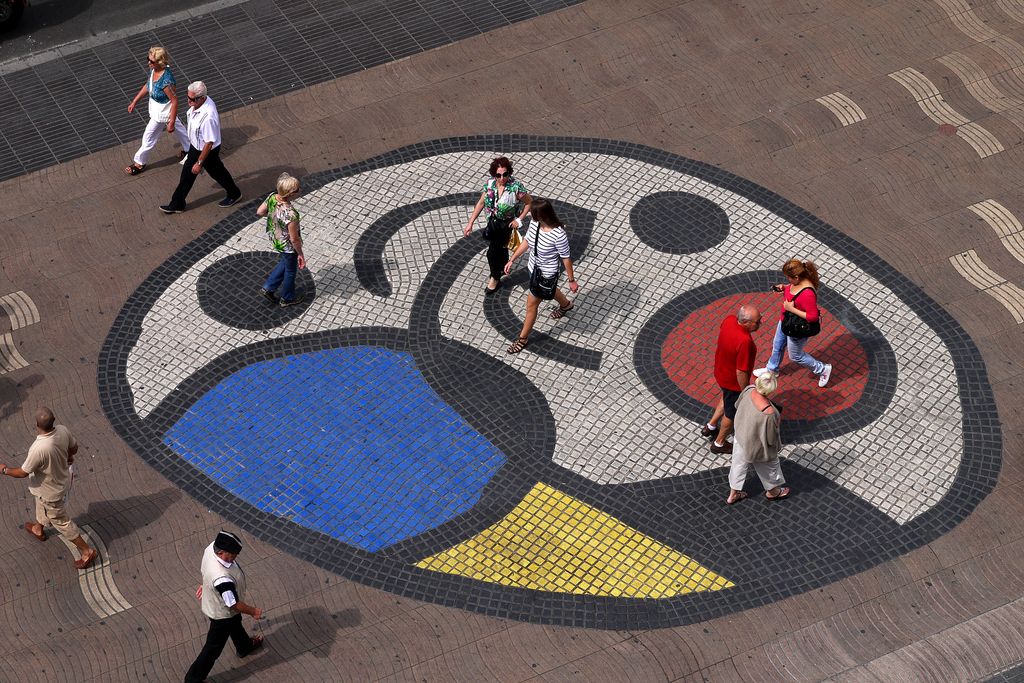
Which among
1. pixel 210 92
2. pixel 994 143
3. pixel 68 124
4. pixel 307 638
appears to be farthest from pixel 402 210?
pixel 994 143

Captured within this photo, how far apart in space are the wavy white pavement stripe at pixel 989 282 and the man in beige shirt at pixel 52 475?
1057 centimetres

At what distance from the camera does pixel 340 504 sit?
14.6 m

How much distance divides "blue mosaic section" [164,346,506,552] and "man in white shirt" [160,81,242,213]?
3.07m

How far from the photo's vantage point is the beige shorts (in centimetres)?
1366

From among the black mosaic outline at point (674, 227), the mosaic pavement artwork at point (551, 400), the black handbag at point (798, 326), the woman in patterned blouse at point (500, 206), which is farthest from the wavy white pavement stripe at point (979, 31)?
the woman in patterned blouse at point (500, 206)

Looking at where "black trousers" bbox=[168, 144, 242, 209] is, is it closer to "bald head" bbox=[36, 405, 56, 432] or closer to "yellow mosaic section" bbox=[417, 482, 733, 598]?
"bald head" bbox=[36, 405, 56, 432]

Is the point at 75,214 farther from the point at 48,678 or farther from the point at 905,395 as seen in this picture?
the point at 905,395

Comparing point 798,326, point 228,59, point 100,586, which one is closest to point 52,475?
point 100,586

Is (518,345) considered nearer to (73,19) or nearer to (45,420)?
(45,420)

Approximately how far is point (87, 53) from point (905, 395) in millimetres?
13051

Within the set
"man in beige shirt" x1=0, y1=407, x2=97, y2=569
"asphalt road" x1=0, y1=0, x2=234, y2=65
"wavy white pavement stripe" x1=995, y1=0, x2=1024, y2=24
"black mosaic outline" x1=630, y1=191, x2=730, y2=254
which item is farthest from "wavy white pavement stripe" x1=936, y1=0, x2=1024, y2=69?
"man in beige shirt" x1=0, y1=407, x2=97, y2=569

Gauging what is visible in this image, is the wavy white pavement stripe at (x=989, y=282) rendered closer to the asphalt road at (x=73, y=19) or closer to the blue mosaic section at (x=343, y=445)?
the blue mosaic section at (x=343, y=445)

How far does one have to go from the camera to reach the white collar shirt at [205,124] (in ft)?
56.8

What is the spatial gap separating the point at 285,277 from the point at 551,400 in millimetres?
3535
